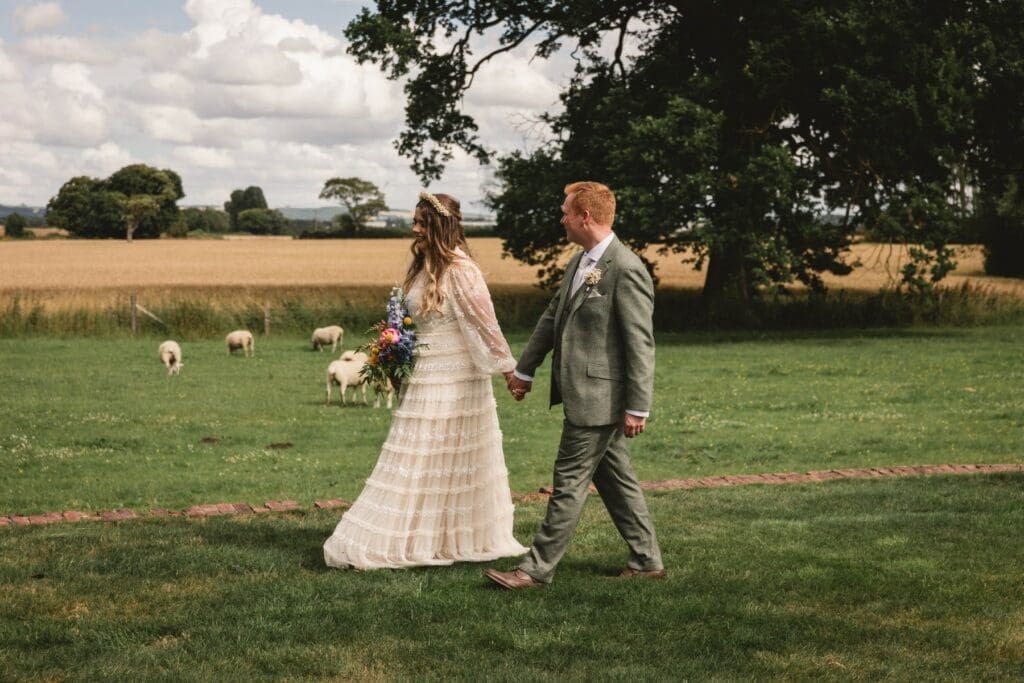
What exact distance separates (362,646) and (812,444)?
10.4 m

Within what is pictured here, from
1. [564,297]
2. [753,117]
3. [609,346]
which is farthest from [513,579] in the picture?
[753,117]

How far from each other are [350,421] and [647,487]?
7.91 meters

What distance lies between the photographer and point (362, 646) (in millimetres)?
5844

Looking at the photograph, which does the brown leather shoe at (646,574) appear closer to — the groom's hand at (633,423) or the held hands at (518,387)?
the groom's hand at (633,423)

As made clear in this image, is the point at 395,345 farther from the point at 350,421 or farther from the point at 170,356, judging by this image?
the point at 170,356

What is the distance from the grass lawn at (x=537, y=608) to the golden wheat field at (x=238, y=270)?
25.6 metres

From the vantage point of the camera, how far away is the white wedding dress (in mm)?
7531

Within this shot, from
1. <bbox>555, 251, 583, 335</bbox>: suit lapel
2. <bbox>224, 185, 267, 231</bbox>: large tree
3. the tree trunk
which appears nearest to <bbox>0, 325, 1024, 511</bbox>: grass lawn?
<bbox>555, 251, 583, 335</bbox>: suit lapel

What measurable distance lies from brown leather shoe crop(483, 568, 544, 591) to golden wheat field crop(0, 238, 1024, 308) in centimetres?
2686

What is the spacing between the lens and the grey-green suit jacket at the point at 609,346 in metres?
6.78

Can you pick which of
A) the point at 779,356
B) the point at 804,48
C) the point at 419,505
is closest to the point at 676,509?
the point at 419,505

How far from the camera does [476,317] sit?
7605 mm

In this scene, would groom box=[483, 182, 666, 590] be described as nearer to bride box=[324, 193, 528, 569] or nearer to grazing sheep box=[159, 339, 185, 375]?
bride box=[324, 193, 528, 569]

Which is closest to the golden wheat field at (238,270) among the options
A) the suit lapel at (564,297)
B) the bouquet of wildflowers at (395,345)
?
the bouquet of wildflowers at (395,345)
